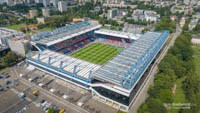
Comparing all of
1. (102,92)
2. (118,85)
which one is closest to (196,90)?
(118,85)

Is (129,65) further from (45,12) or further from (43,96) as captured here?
(45,12)

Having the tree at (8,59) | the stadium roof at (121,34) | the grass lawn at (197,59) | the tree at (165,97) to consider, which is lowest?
the tree at (165,97)

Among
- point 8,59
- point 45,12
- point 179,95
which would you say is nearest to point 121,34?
point 179,95

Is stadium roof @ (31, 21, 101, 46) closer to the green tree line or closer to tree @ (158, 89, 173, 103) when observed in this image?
the green tree line

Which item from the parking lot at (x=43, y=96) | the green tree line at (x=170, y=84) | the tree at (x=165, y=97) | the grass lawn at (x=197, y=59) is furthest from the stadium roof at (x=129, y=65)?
the grass lawn at (x=197, y=59)

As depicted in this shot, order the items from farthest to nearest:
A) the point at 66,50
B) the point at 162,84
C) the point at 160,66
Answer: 1. the point at 66,50
2. the point at 160,66
3. the point at 162,84

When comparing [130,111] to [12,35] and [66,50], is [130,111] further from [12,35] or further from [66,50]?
[12,35]

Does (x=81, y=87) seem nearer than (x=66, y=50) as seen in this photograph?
Yes

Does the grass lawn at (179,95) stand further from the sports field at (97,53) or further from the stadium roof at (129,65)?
the sports field at (97,53)
